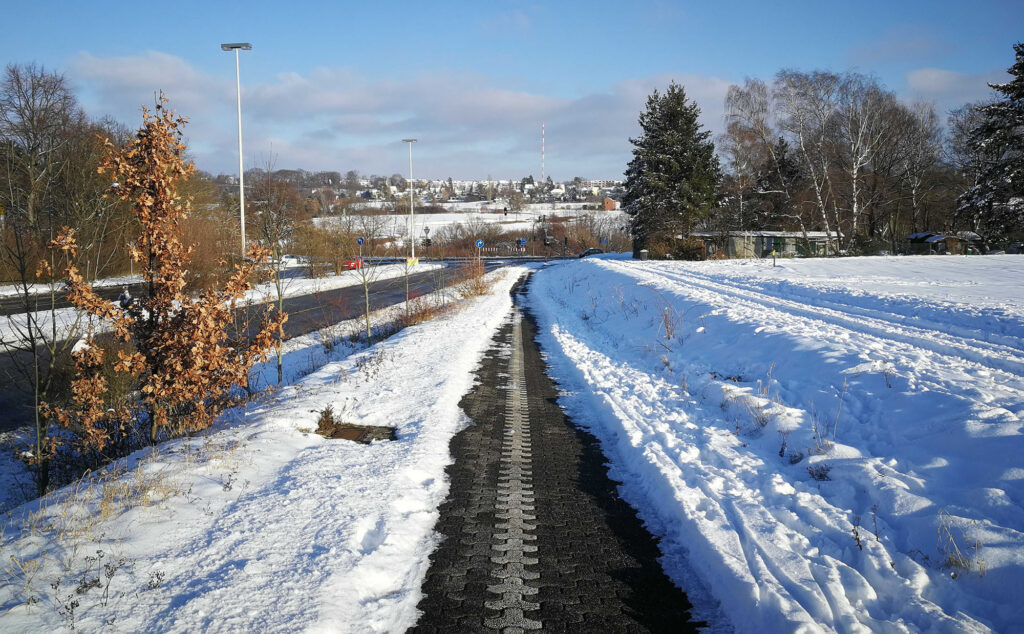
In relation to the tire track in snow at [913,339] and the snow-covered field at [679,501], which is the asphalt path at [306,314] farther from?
the tire track in snow at [913,339]

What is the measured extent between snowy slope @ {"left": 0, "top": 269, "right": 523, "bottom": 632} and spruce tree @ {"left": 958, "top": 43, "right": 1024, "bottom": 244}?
148ft

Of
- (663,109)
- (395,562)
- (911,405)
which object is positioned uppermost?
(663,109)

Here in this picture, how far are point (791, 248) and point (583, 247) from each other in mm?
33802

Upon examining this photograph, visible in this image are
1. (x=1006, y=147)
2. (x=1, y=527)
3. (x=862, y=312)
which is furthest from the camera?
(x=1006, y=147)

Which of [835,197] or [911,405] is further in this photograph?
[835,197]

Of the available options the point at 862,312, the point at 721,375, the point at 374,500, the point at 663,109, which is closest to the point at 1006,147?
the point at 663,109

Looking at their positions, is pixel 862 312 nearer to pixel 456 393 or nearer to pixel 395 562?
pixel 456 393

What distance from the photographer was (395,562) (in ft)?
12.1

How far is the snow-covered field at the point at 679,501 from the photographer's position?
3074 mm

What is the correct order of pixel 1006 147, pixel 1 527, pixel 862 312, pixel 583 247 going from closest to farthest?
1. pixel 1 527
2. pixel 862 312
3. pixel 1006 147
4. pixel 583 247

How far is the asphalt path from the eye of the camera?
8.79 m

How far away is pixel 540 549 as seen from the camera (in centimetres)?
397

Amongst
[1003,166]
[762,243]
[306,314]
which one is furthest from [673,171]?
[306,314]

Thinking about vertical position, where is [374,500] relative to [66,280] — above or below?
below
